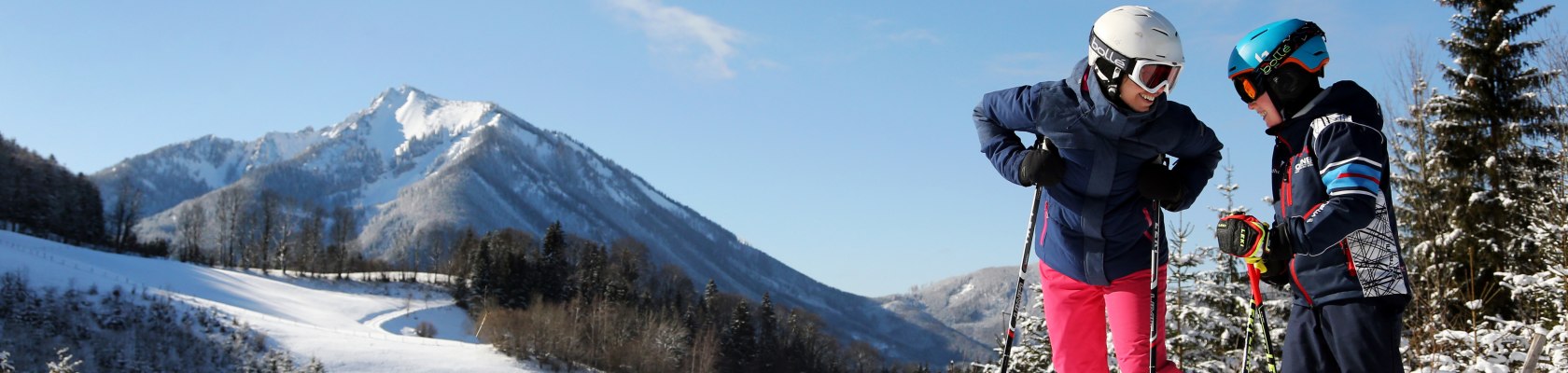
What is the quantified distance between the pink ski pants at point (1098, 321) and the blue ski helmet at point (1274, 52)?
0.93 m

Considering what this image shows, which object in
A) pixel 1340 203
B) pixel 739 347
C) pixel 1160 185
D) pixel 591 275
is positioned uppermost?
pixel 1160 185

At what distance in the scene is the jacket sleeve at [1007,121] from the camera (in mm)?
4359

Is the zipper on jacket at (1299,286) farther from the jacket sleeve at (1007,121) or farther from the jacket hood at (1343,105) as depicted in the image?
the jacket sleeve at (1007,121)

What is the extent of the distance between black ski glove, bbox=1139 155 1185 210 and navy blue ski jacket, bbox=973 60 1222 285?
6 cm

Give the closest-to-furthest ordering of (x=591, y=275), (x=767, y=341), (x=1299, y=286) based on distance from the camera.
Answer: (x=1299, y=286) → (x=767, y=341) → (x=591, y=275)

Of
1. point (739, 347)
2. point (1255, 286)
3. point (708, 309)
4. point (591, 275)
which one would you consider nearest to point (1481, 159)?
point (1255, 286)

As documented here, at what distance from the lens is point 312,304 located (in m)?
73.9

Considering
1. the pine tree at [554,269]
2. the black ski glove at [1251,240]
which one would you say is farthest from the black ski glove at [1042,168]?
the pine tree at [554,269]

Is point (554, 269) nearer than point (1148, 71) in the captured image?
No

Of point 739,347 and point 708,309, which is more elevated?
point 708,309

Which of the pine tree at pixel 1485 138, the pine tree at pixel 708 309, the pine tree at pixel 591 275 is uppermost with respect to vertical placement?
the pine tree at pixel 1485 138

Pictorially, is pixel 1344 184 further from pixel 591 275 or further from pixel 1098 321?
pixel 591 275

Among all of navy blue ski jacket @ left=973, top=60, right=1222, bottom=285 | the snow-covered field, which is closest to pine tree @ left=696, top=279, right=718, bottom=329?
the snow-covered field

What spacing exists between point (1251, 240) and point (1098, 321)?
35.9 inches
